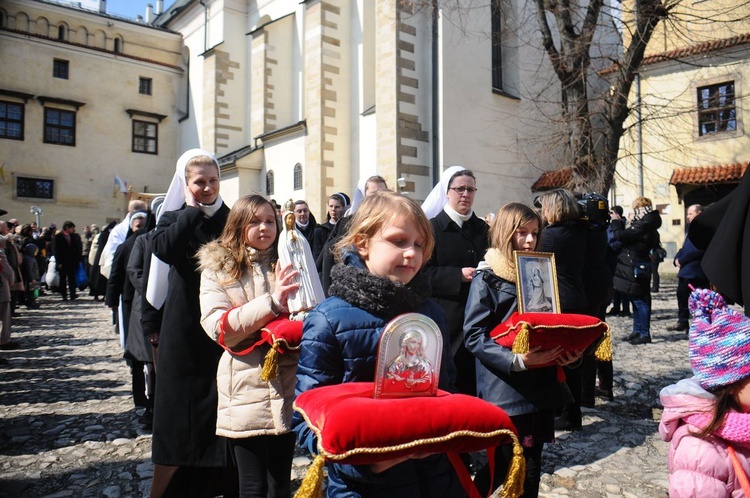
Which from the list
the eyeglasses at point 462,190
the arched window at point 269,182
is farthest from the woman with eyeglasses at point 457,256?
the arched window at point 269,182

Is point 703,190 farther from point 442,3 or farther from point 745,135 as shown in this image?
point 442,3

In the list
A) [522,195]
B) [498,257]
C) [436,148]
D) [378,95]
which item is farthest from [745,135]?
[498,257]

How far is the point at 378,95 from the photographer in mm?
17547

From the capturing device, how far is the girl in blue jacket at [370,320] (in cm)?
179

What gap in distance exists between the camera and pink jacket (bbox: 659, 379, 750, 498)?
1.87 metres

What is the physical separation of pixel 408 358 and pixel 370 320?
0.29 meters

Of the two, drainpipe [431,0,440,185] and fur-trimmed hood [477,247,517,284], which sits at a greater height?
drainpipe [431,0,440,185]

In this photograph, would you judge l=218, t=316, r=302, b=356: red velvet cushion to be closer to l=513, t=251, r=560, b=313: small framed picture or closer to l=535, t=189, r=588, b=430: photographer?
l=513, t=251, r=560, b=313: small framed picture

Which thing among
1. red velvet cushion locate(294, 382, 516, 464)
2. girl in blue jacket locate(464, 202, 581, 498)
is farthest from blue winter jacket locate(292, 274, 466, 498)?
girl in blue jacket locate(464, 202, 581, 498)

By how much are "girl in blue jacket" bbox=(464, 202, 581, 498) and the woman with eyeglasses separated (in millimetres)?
795

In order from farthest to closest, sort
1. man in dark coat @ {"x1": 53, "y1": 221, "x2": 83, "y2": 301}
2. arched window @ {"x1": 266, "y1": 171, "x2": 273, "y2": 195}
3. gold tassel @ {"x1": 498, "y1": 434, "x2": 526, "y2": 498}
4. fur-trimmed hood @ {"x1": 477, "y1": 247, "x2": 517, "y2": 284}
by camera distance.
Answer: arched window @ {"x1": 266, "y1": 171, "x2": 273, "y2": 195}, man in dark coat @ {"x1": 53, "y1": 221, "x2": 83, "y2": 301}, fur-trimmed hood @ {"x1": 477, "y1": 247, "x2": 517, "y2": 284}, gold tassel @ {"x1": 498, "y1": 434, "x2": 526, "y2": 498}

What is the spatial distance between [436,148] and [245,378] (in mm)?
15818

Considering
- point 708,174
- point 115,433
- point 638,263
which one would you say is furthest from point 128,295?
point 708,174

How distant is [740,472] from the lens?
186cm
